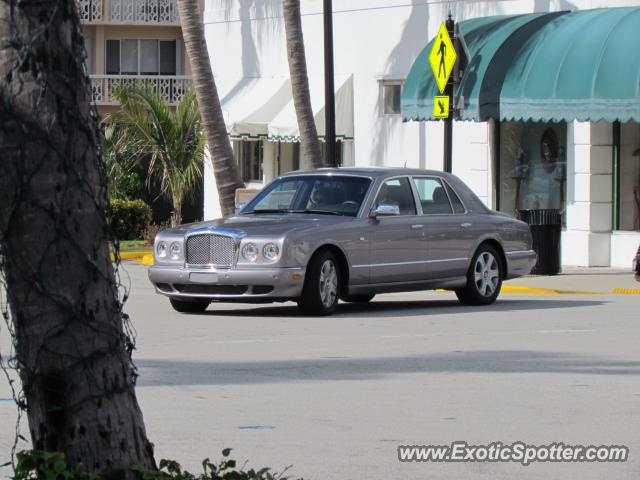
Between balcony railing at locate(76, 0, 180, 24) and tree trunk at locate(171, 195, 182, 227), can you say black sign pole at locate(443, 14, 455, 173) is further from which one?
balcony railing at locate(76, 0, 180, 24)

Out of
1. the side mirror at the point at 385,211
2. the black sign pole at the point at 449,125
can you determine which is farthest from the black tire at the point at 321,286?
the black sign pole at the point at 449,125

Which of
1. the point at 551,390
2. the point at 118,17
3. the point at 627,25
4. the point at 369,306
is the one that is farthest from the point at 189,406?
the point at 118,17

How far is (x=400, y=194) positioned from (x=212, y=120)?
1140 cm

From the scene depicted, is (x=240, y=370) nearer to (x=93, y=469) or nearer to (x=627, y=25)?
(x=93, y=469)

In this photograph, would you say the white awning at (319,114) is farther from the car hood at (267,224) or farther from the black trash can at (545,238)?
the car hood at (267,224)

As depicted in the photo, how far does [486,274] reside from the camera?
18031 millimetres

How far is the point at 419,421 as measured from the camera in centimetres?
895

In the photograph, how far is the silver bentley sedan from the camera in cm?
1563

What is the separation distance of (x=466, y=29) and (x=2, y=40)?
875 inches

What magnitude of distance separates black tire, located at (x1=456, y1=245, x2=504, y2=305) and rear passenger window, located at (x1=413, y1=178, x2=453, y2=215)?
0.71m

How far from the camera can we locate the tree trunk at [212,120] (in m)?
28.1

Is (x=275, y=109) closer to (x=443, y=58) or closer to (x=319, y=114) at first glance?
(x=319, y=114)

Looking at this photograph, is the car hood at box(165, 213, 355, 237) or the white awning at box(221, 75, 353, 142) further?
the white awning at box(221, 75, 353, 142)

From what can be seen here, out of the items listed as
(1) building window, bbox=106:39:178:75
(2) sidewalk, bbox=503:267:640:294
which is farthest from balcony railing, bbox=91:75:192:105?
(2) sidewalk, bbox=503:267:640:294
